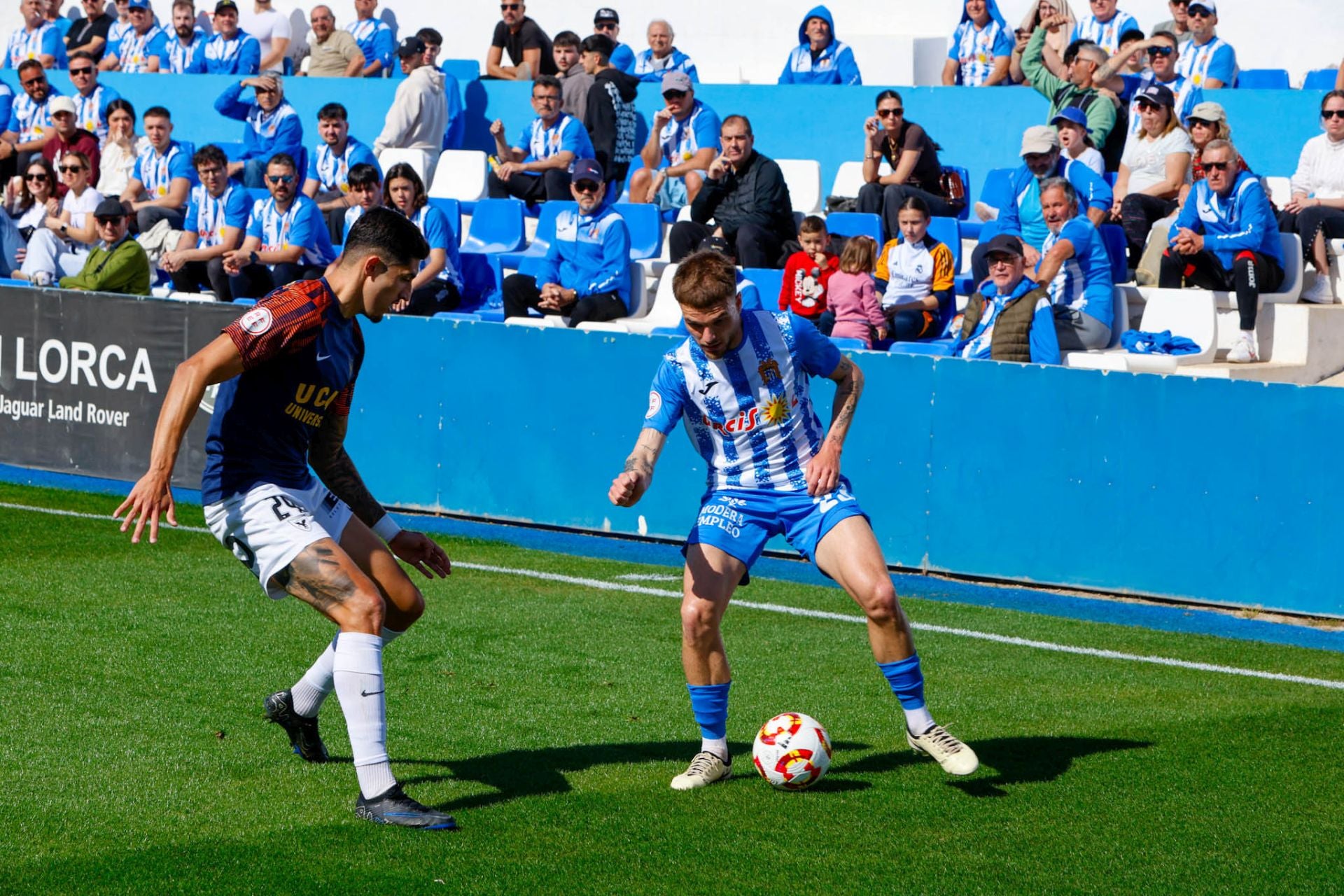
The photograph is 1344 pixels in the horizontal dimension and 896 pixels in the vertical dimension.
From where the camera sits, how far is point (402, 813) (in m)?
5.38

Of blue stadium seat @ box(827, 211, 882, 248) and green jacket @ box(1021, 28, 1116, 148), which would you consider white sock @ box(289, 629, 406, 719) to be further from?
green jacket @ box(1021, 28, 1116, 148)

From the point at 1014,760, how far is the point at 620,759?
155cm

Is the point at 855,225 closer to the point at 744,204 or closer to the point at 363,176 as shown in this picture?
the point at 744,204

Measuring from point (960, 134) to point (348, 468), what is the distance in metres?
11.7

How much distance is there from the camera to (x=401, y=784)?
19.7 feet

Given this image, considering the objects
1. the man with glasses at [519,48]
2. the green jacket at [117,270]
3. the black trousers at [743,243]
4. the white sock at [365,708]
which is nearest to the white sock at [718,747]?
the white sock at [365,708]

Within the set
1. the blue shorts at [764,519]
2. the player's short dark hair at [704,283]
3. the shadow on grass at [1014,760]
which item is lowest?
the shadow on grass at [1014,760]

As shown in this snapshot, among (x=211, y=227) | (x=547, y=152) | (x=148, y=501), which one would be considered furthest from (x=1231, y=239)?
(x=148, y=501)

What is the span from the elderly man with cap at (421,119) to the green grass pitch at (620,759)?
8.33 m

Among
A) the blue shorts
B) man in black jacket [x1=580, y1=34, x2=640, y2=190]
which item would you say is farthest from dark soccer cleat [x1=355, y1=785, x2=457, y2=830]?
man in black jacket [x1=580, y1=34, x2=640, y2=190]

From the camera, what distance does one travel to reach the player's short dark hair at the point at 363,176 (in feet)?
44.6

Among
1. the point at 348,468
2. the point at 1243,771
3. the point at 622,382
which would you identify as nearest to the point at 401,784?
the point at 348,468

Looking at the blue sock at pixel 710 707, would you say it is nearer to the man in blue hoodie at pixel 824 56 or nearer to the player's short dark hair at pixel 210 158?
the player's short dark hair at pixel 210 158

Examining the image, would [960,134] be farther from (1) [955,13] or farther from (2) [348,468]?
(2) [348,468]
